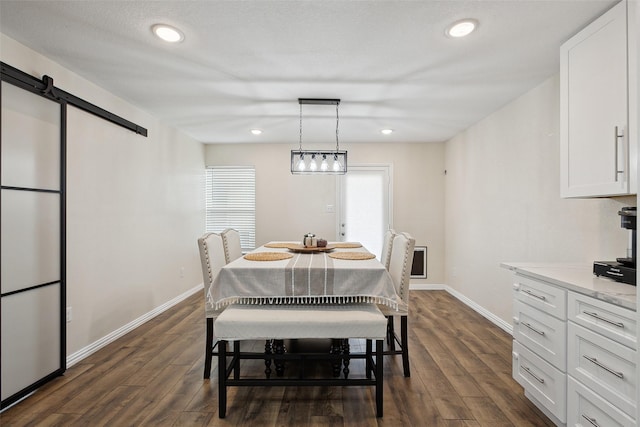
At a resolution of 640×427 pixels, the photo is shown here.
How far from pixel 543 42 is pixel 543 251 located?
170 centimetres

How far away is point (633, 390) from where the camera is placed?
1442 millimetres

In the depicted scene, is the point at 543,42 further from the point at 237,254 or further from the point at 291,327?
the point at 237,254

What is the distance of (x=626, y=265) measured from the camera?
5.92 feet

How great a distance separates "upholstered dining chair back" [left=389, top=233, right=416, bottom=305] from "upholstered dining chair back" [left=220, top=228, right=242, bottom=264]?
1.55m

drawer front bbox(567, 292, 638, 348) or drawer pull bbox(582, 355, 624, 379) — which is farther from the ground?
drawer front bbox(567, 292, 638, 348)

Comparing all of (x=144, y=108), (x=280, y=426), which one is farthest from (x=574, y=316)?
(x=144, y=108)

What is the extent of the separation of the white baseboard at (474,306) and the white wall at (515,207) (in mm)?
71

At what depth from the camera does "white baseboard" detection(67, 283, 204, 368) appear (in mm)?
Answer: 2834

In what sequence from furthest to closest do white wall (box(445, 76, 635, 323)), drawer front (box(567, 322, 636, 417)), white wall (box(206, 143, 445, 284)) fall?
white wall (box(206, 143, 445, 284)) → white wall (box(445, 76, 635, 323)) → drawer front (box(567, 322, 636, 417))

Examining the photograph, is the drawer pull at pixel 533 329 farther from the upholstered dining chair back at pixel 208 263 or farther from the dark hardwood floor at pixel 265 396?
the upholstered dining chair back at pixel 208 263

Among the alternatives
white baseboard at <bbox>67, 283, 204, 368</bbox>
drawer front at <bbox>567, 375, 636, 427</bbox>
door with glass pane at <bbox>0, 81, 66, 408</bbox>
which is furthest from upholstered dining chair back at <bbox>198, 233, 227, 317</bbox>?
drawer front at <bbox>567, 375, 636, 427</bbox>

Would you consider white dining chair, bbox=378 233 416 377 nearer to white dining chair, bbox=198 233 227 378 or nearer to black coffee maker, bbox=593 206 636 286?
black coffee maker, bbox=593 206 636 286

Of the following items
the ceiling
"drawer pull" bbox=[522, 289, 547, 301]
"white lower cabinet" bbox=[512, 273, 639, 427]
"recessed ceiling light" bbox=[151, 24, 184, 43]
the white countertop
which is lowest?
"white lower cabinet" bbox=[512, 273, 639, 427]

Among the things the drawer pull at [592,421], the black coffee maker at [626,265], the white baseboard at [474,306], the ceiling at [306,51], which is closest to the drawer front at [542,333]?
the drawer pull at [592,421]
